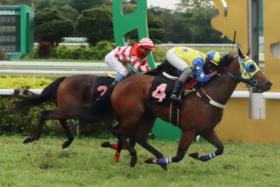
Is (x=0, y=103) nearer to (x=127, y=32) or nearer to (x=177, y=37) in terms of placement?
(x=127, y=32)

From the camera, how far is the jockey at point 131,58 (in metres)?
5.87

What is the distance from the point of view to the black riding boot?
541 centimetres

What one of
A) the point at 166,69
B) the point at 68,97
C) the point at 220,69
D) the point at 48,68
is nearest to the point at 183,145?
the point at 220,69

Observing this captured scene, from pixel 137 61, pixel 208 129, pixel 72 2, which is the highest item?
pixel 72 2

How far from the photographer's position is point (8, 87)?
26.6 feet

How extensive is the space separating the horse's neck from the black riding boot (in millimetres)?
251

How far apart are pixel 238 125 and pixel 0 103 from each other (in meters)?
3.31

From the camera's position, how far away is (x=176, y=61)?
5668 millimetres

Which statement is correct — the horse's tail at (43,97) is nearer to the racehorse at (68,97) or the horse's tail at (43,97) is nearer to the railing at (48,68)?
the racehorse at (68,97)

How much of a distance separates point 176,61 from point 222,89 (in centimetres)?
56

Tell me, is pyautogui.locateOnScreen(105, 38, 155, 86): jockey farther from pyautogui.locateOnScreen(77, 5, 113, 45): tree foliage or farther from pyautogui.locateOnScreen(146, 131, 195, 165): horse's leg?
pyautogui.locateOnScreen(77, 5, 113, 45): tree foliage

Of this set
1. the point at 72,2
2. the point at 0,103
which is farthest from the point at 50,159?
the point at 72,2

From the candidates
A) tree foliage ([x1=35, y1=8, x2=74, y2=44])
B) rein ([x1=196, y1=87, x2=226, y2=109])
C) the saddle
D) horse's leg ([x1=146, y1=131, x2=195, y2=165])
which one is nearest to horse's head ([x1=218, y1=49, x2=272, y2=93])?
rein ([x1=196, y1=87, x2=226, y2=109])

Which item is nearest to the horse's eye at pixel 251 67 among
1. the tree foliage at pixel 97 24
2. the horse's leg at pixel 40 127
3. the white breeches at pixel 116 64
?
the white breeches at pixel 116 64
